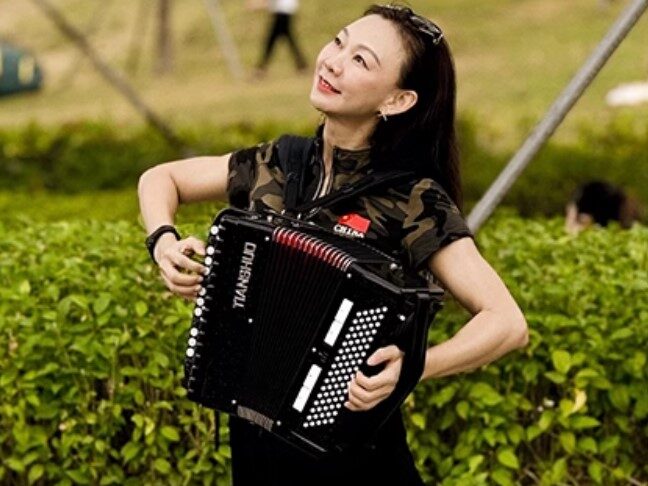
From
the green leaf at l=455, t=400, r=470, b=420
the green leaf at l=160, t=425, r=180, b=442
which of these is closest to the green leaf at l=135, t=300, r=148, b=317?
the green leaf at l=160, t=425, r=180, b=442

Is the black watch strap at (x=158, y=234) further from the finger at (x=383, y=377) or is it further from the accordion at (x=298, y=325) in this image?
the finger at (x=383, y=377)

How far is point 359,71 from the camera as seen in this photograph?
352 cm

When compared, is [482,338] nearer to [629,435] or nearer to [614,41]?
[629,435]

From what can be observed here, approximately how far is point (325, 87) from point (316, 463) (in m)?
0.83

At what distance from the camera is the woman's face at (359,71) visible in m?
3.51

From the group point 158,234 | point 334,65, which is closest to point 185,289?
point 158,234

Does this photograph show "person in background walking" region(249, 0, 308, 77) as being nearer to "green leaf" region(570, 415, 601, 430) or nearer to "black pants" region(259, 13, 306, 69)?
"black pants" region(259, 13, 306, 69)

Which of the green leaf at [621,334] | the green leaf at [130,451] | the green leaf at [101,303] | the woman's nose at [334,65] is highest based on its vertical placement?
the woman's nose at [334,65]

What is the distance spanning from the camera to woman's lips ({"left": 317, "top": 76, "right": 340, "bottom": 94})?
11.5ft

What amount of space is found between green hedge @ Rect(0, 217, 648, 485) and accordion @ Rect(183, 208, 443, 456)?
1795 mm

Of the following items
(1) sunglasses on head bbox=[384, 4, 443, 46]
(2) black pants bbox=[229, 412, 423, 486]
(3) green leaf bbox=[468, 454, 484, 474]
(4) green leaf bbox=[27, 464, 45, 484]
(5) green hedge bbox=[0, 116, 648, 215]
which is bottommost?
(5) green hedge bbox=[0, 116, 648, 215]

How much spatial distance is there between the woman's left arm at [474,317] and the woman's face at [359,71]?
380mm

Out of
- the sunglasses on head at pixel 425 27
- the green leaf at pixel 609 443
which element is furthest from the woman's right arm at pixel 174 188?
the green leaf at pixel 609 443

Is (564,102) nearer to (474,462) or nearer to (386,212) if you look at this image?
(474,462)
